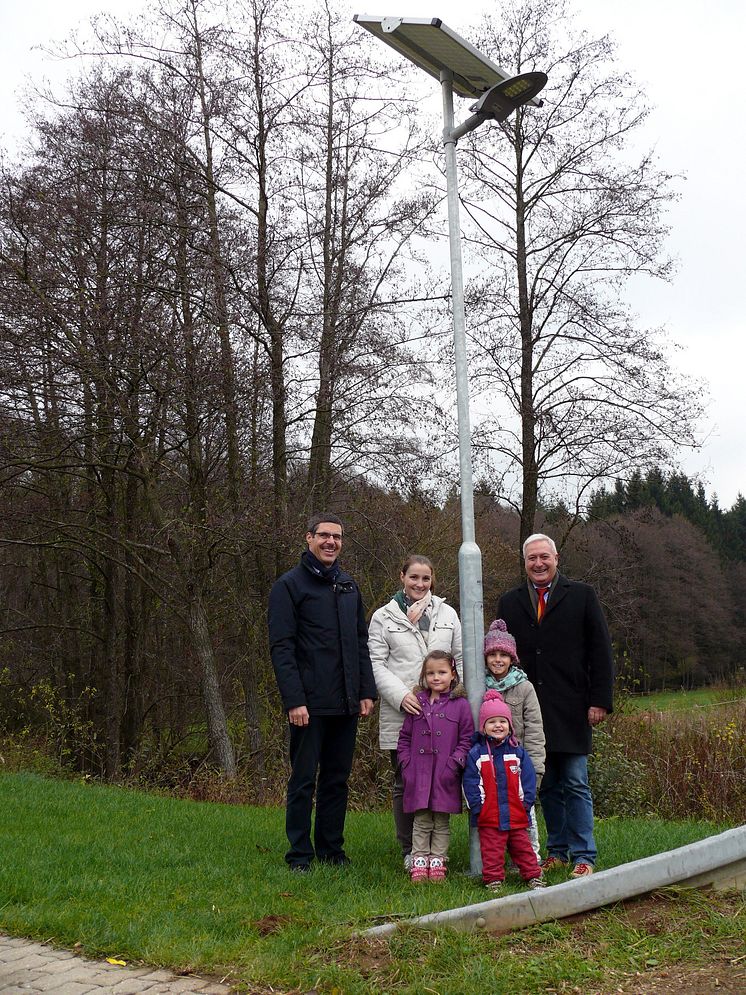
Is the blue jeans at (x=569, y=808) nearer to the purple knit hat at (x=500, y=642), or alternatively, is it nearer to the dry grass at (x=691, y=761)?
the purple knit hat at (x=500, y=642)

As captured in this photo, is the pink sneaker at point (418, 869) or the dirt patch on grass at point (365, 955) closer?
the dirt patch on grass at point (365, 955)

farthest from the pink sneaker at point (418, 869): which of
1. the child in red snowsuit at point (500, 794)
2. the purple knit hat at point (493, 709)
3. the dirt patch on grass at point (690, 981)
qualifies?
the dirt patch on grass at point (690, 981)

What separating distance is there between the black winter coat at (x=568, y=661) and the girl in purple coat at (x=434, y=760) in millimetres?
485

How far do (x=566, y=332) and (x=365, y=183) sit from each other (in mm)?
4377

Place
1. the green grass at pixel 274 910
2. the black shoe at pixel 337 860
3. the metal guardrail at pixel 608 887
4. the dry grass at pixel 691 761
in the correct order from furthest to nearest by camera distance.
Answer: the dry grass at pixel 691 761, the black shoe at pixel 337 860, the metal guardrail at pixel 608 887, the green grass at pixel 274 910

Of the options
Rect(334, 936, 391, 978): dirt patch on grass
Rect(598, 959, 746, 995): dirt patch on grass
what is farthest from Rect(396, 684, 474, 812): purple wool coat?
Rect(598, 959, 746, 995): dirt patch on grass

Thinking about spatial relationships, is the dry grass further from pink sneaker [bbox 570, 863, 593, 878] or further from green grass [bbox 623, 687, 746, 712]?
pink sneaker [bbox 570, 863, 593, 878]

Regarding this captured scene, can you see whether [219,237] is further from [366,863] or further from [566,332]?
[366,863]

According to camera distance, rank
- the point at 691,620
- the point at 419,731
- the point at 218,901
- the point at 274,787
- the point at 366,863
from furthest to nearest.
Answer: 1. the point at 691,620
2. the point at 274,787
3. the point at 366,863
4. the point at 419,731
5. the point at 218,901

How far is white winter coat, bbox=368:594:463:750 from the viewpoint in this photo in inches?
226

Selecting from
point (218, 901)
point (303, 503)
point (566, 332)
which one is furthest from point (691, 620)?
point (218, 901)

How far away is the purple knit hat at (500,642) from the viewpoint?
5484mm

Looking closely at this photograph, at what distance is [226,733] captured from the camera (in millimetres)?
13094

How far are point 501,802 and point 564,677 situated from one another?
0.85 metres
